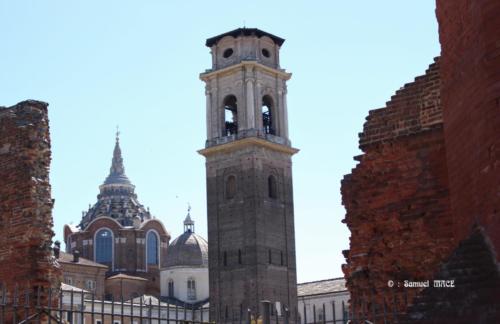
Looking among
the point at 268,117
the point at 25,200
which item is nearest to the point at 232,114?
the point at 268,117

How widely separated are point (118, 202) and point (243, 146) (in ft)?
Result: 70.5

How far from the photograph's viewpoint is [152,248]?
62312 millimetres

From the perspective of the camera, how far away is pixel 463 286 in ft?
19.2

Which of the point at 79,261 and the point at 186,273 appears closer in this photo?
the point at 79,261

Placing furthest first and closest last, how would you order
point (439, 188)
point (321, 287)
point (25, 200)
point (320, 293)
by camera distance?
point (321, 287) < point (320, 293) < point (25, 200) < point (439, 188)

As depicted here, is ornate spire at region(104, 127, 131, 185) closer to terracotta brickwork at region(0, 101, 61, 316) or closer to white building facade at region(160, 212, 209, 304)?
white building facade at region(160, 212, 209, 304)

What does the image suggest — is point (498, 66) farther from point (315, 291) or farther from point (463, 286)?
point (315, 291)

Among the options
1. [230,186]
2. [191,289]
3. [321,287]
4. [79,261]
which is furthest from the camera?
[191,289]

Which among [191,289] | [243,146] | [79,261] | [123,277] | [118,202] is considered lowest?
[191,289]

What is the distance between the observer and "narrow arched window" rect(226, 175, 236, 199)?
47188 millimetres

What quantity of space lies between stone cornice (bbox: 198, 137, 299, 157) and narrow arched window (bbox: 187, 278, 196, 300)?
1192 centimetres

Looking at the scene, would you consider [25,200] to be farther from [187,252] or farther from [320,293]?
[187,252]

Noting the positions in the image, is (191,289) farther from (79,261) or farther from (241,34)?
(241,34)

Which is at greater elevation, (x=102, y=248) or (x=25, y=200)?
(x=102, y=248)
